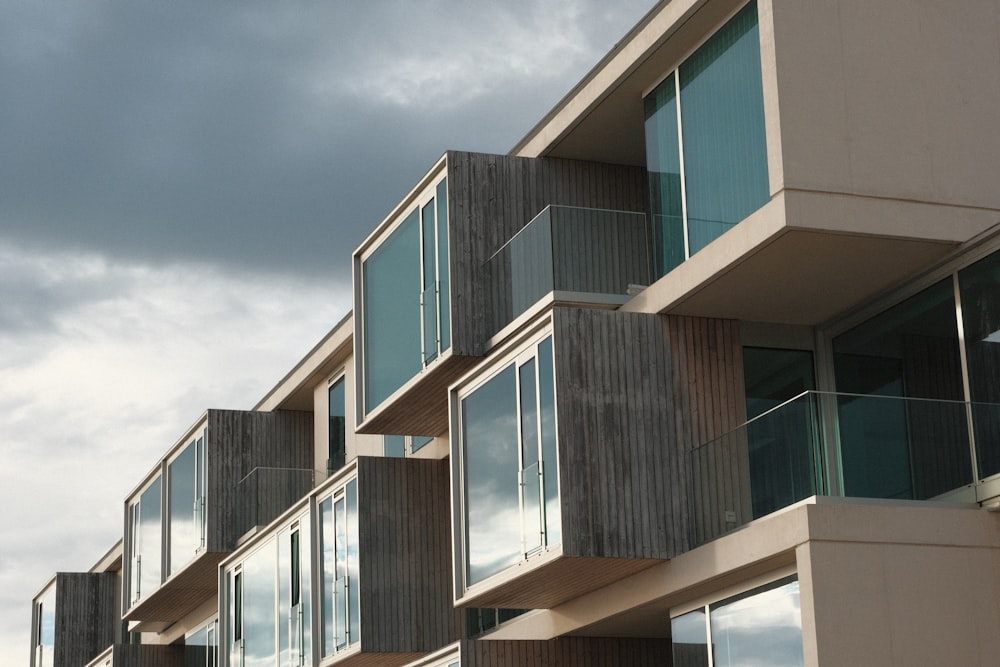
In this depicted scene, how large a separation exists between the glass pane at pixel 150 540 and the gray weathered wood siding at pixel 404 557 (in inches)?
443

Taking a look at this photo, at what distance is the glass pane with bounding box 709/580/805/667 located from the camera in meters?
15.9

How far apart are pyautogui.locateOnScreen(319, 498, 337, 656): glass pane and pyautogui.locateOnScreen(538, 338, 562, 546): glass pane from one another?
774 cm

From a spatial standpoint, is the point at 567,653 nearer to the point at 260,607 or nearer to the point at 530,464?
the point at 530,464

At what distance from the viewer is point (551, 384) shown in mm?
18625

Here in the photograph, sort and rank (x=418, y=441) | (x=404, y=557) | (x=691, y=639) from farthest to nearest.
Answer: (x=418, y=441)
(x=404, y=557)
(x=691, y=639)

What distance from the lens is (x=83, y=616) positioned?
46375 millimetres

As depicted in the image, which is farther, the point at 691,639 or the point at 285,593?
the point at 285,593

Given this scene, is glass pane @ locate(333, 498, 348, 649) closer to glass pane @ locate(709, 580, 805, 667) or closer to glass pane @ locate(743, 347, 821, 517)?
glass pane @ locate(709, 580, 805, 667)

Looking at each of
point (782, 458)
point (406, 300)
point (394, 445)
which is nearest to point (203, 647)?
point (394, 445)

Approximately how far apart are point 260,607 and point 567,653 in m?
9.16

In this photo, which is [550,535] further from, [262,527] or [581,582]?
[262,527]

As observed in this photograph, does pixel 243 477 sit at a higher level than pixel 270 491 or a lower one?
higher

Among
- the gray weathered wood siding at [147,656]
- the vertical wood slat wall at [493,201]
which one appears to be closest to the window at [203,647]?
the gray weathered wood siding at [147,656]

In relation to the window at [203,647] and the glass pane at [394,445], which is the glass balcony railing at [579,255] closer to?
the glass pane at [394,445]
